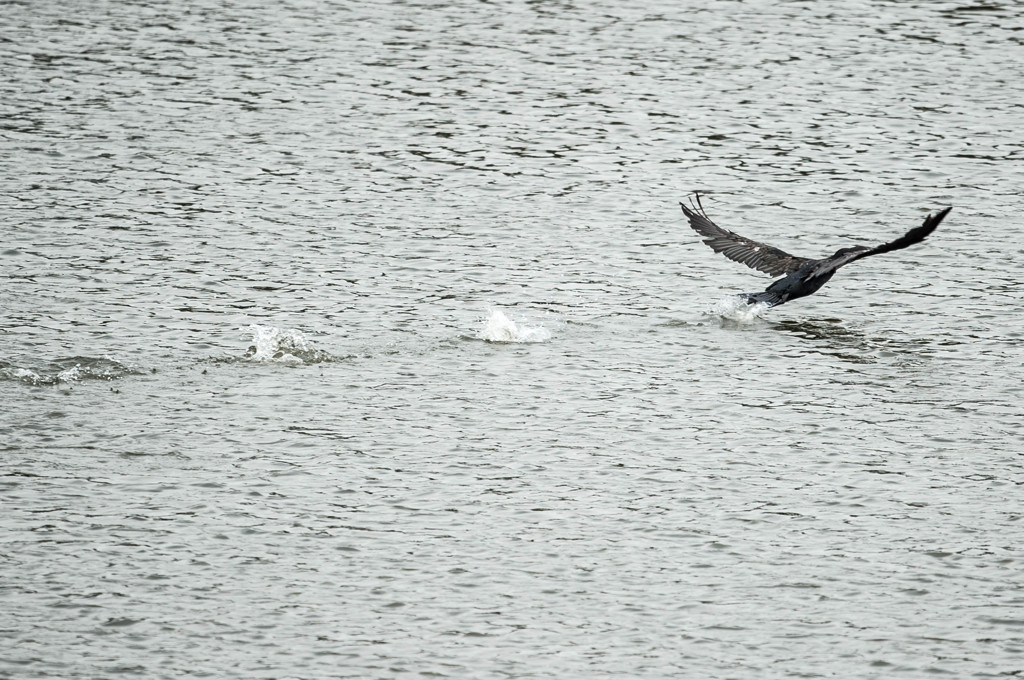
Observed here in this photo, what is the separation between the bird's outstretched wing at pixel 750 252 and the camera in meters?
13.0

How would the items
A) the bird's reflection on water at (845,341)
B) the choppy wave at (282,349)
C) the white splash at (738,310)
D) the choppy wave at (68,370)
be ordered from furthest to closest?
the white splash at (738,310) → the bird's reflection on water at (845,341) → the choppy wave at (282,349) → the choppy wave at (68,370)

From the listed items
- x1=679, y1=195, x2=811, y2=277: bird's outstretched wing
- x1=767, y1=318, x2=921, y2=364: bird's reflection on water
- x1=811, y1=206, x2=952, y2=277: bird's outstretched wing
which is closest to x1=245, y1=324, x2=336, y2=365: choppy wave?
x1=679, y1=195, x2=811, y2=277: bird's outstretched wing

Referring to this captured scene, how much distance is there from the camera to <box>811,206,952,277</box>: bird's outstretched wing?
11.2m

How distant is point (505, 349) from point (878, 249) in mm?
3056

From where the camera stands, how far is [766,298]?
1295 centimetres

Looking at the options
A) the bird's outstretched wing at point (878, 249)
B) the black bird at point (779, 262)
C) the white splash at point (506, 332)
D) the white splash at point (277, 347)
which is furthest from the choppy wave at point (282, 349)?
the bird's outstretched wing at point (878, 249)

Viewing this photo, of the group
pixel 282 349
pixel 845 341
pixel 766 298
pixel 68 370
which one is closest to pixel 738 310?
pixel 766 298

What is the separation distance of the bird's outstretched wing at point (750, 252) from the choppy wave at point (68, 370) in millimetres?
4876

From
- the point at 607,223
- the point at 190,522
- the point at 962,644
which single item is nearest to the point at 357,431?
the point at 190,522

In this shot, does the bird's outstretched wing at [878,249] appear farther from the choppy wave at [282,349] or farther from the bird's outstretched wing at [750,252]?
the choppy wave at [282,349]

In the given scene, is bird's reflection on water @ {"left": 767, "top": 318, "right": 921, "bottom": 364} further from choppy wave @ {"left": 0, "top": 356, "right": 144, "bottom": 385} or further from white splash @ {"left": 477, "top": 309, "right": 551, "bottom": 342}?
choppy wave @ {"left": 0, "top": 356, "right": 144, "bottom": 385}

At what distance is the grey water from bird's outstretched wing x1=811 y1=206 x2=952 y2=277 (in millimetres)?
656

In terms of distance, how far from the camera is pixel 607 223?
15.5 m

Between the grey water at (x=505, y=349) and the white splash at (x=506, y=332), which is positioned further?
the white splash at (x=506, y=332)
